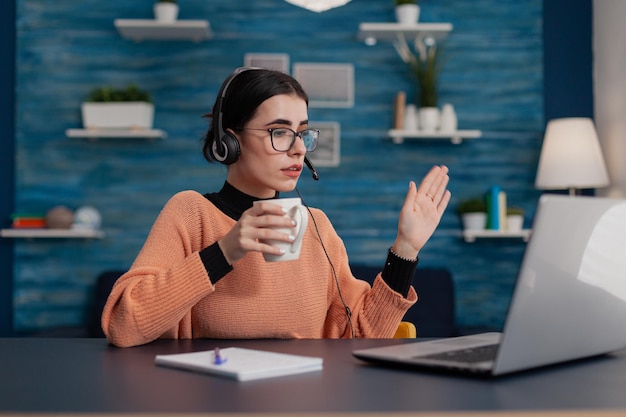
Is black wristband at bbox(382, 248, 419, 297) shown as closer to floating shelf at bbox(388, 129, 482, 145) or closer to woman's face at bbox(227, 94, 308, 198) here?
woman's face at bbox(227, 94, 308, 198)

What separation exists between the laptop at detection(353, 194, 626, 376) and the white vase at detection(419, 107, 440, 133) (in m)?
2.75

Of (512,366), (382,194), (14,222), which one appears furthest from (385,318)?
(14,222)

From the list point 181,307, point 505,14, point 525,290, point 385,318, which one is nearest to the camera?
point 525,290

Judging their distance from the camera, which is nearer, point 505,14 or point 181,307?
point 181,307

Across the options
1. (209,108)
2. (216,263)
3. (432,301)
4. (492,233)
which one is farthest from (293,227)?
(209,108)

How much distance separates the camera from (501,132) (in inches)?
159

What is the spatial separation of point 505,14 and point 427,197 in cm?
274

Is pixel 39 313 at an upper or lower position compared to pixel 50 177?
lower

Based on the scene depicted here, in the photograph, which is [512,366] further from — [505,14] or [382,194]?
[505,14]

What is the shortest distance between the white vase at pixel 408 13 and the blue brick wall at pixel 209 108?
20 cm

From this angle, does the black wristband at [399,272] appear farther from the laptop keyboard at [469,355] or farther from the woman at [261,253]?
the laptop keyboard at [469,355]

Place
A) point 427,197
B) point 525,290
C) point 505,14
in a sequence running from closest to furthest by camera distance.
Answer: point 525,290, point 427,197, point 505,14

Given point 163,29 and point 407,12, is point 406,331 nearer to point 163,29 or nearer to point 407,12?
point 407,12

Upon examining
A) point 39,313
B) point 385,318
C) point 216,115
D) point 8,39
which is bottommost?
point 39,313
